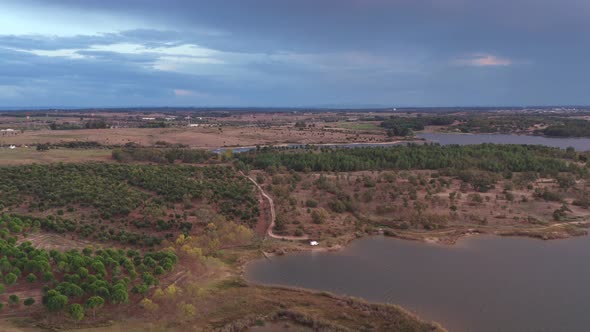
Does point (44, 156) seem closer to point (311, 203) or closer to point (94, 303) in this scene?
point (311, 203)

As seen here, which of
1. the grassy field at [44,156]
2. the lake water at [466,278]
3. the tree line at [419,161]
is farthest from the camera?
the tree line at [419,161]


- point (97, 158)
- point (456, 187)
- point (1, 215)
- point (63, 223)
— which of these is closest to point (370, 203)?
point (456, 187)

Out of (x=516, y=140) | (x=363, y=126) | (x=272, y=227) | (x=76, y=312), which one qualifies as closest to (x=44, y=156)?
(x=272, y=227)

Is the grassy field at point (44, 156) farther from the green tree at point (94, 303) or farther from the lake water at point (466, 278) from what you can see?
the lake water at point (466, 278)

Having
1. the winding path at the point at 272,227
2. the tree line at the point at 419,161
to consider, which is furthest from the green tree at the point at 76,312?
the tree line at the point at 419,161

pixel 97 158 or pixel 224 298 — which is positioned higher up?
pixel 97 158

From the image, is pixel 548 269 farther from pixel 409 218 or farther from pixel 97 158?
pixel 97 158

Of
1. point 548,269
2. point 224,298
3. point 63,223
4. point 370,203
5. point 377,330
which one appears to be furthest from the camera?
point 370,203
